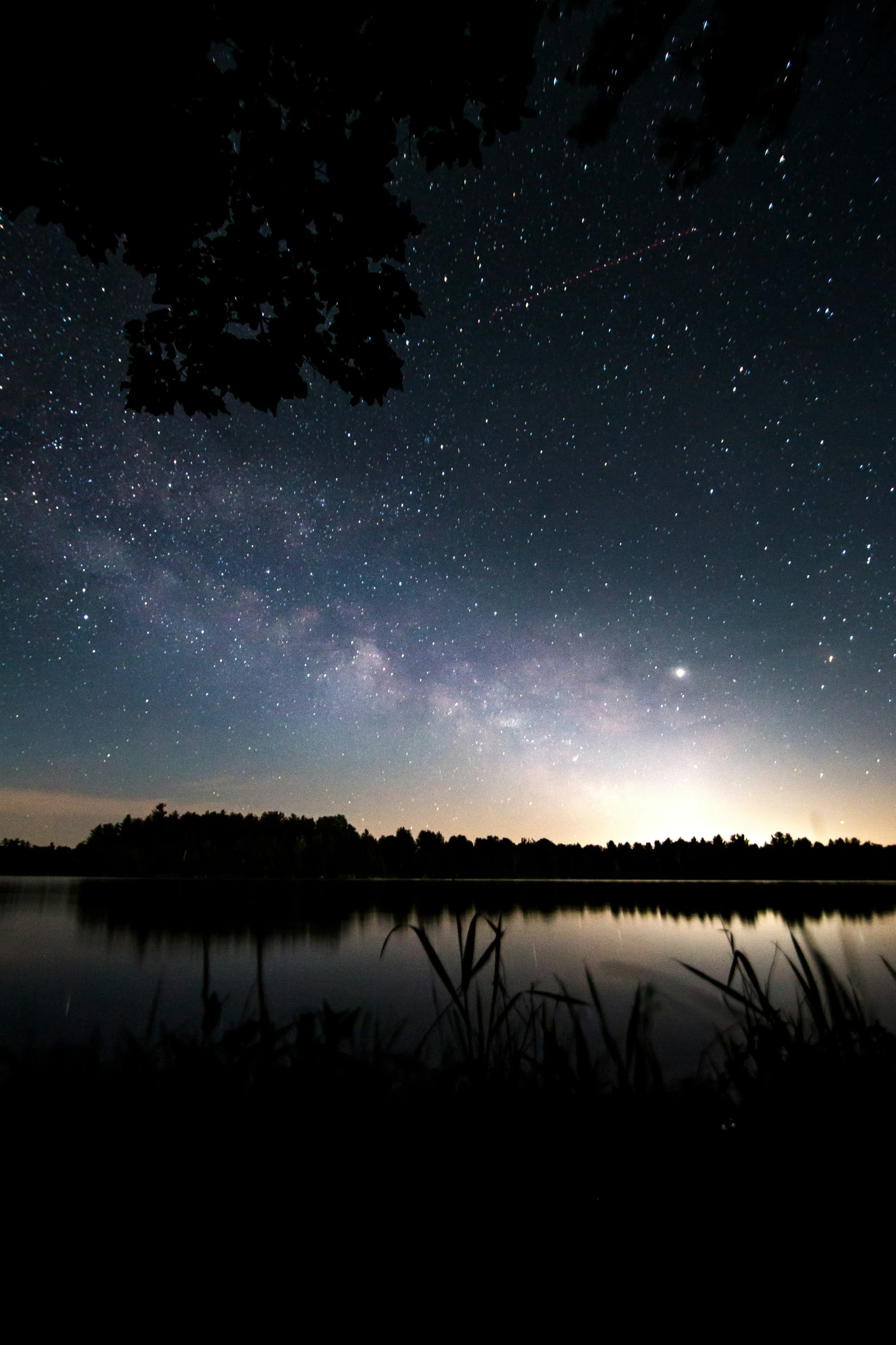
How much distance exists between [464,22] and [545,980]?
18.5 m

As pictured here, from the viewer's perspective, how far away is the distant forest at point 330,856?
13675cm

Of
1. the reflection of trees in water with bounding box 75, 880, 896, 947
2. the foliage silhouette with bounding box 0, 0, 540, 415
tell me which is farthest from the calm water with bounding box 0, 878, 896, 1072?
the foliage silhouette with bounding box 0, 0, 540, 415

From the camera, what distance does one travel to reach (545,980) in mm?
16172

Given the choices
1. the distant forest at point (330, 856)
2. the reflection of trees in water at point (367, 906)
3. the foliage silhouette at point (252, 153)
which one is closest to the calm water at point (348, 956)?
the reflection of trees in water at point (367, 906)

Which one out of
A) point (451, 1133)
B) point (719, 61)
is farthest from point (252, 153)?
point (451, 1133)

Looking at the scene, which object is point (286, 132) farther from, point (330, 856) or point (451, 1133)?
point (330, 856)

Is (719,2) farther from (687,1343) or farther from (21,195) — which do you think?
(687,1343)

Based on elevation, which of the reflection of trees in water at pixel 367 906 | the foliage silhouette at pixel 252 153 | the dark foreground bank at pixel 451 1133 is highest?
the foliage silhouette at pixel 252 153

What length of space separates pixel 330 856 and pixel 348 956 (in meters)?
137

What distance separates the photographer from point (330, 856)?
150m

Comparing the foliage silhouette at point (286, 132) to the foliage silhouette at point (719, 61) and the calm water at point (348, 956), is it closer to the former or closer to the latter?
the foliage silhouette at point (719, 61)

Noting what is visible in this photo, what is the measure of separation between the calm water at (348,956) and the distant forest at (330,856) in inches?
3349

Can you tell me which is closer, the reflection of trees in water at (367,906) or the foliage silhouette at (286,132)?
the foliage silhouette at (286,132)

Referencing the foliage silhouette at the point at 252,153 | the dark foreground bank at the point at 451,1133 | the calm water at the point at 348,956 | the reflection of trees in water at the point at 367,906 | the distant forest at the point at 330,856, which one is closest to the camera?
the dark foreground bank at the point at 451,1133
